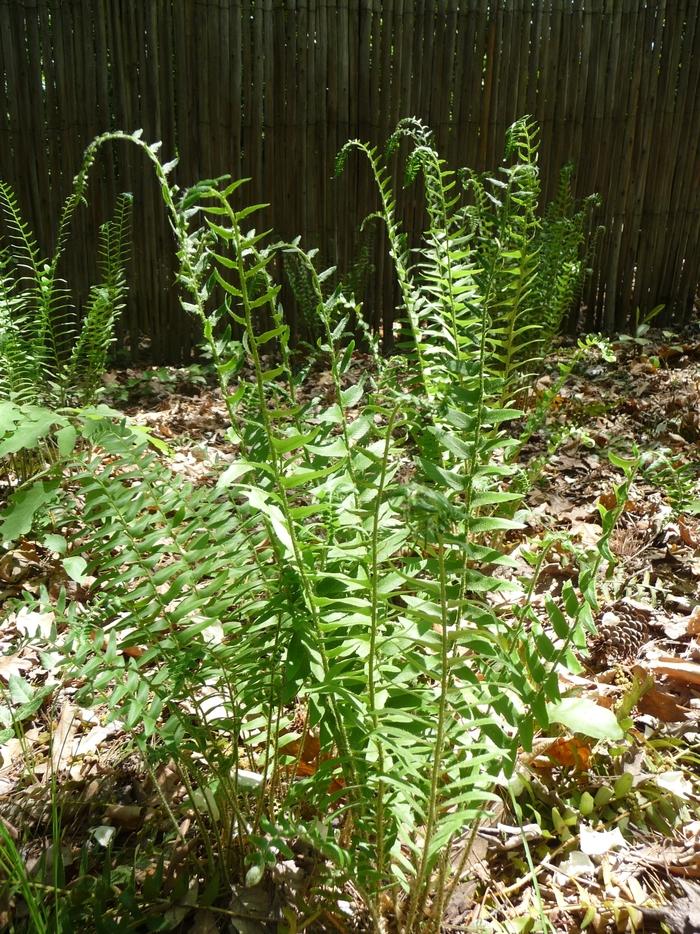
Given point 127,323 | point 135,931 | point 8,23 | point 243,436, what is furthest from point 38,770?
point 8,23

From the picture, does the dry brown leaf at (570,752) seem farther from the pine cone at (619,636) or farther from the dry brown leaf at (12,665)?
the dry brown leaf at (12,665)

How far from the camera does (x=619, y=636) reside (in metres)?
2.00

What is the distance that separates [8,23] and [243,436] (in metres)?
3.54

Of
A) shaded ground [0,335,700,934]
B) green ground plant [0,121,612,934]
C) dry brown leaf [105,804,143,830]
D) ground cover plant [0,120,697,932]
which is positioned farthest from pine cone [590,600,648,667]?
dry brown leaf [105,804,143,830]

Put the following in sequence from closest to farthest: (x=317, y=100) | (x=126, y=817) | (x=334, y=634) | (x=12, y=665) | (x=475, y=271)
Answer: (x=334, y=634)
(x=475, y=271)
(x=126, y=817)
(x=12, y=665)
(x=317, y=100)

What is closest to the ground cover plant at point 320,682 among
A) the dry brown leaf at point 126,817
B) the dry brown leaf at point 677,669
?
the dry brown leaf at point 126,817

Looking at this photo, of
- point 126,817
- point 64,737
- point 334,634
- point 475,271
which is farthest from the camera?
point 64,737

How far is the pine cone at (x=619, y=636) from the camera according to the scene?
1977 millimetres

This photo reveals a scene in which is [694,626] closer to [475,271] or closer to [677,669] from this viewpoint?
[677,669]

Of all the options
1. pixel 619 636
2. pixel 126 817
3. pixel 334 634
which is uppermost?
pixel 334 634

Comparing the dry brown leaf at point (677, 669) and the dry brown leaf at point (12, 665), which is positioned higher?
the dry brown leaf at point (677, 669)

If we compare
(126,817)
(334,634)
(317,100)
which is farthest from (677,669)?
(317,100)

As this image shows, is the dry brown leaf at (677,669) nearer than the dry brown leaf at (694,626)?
Yes

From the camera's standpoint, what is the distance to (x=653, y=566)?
2.33 meters
